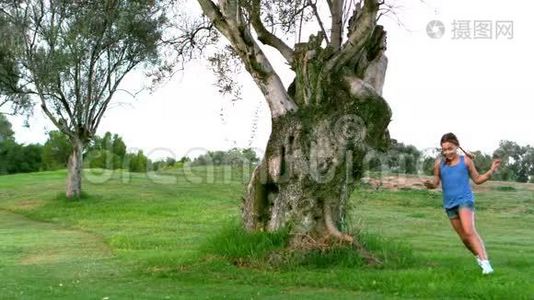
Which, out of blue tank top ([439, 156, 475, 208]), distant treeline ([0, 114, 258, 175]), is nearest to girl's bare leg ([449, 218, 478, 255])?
blue tank top ([439, 156, 475, 208])

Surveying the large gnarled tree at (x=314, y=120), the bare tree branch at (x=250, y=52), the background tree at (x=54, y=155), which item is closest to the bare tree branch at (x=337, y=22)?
the large gnarled tree at (x=314, y=120)

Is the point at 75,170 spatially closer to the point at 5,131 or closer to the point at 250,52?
the point at 250,52

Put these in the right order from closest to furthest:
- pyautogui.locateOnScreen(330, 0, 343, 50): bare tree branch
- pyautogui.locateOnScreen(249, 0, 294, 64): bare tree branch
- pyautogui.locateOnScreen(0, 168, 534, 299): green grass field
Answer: pyautogui.locateOnScreen(0, 168, 534, 299): green grass field → pyautogui.locateOnScreen(249, 0, 294, 64): bare tree branch → pyautogui.locateOnScreen(330, 0, 343, 50): bare tree branch

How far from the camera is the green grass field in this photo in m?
10.4

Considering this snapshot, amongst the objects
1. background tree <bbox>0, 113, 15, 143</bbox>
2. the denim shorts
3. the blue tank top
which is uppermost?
background tree <bbox>0, 113, 15, 143</bbox>

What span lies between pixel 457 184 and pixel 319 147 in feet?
9.20

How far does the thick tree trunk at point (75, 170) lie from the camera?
35.5 metres

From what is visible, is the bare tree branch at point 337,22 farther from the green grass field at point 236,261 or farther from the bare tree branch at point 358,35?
the green grass field at point 236,261

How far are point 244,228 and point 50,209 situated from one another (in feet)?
71.2

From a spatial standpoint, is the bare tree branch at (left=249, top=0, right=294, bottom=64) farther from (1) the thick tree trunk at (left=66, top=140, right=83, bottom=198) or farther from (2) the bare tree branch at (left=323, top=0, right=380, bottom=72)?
(1) the thick tree trunk at (left=66, top=140, right=83, bottom=198)

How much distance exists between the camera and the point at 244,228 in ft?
45.4

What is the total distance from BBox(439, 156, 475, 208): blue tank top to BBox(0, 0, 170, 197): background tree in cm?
2164

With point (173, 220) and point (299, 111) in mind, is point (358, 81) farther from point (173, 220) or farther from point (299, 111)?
point (173, 220)

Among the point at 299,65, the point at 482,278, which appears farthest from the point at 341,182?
the point at 482,278
